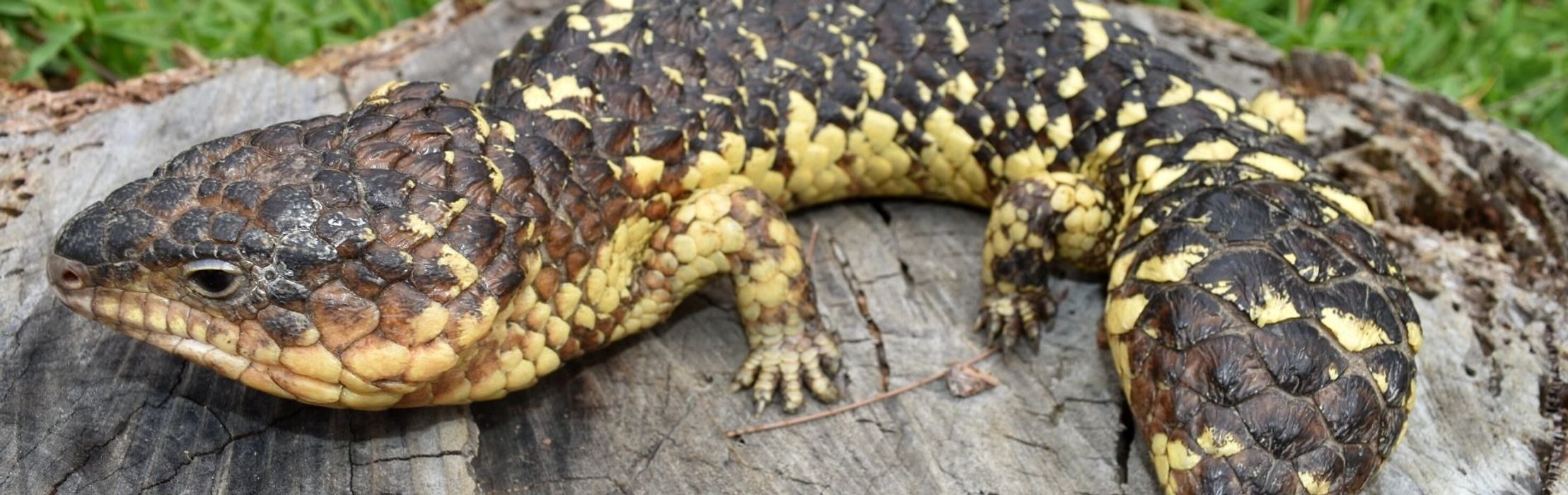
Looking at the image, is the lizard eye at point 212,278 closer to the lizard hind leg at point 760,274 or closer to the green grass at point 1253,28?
the lizard hind leg at point 760,274

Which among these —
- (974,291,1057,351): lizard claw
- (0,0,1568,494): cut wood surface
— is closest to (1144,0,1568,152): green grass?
(0,0,1568,494): cut wood surface

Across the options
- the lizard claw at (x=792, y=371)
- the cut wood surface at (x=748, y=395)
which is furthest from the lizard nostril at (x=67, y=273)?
the lizard claw at (x=792, y=371)

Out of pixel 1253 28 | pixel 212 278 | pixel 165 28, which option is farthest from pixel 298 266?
pixel 1253 28

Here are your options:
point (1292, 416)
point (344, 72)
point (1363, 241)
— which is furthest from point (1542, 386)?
point (344, 72)

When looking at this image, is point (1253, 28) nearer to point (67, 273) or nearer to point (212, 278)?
point (212, 278)

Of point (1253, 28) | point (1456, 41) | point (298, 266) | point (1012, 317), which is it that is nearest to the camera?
point (298, 266)

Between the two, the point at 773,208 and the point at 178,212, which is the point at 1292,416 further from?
the point at 178,212

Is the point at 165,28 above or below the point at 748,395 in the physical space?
above
